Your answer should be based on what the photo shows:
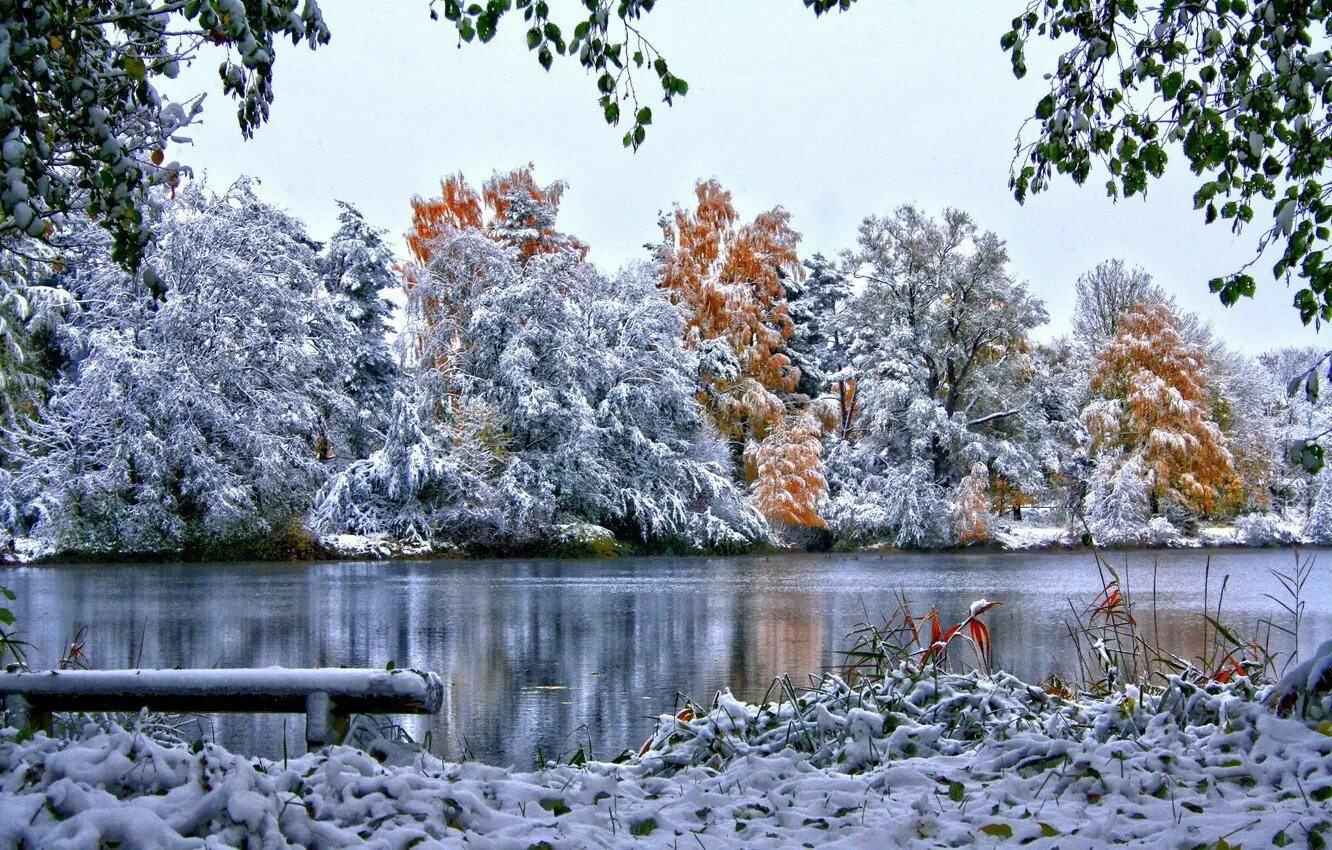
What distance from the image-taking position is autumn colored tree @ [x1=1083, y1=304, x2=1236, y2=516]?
84.3ft

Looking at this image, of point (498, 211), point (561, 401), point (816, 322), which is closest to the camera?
point (561, 401)

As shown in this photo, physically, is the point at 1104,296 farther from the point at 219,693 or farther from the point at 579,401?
the point at 219,693

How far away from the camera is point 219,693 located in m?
3.14

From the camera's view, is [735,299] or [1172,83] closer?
[1172,83]

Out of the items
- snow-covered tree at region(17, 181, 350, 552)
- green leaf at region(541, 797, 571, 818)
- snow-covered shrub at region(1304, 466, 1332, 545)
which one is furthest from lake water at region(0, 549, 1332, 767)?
snow-covered shrub at region(1304, 466, 1332, 545)

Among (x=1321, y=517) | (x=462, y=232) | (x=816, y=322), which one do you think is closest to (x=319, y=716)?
(x=462, y=232)

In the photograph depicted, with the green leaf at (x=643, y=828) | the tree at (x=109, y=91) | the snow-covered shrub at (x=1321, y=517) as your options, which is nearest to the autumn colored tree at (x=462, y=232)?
the snow-covered shrub at (x=1321, y=517)

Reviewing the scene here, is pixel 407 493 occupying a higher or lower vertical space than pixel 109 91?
lower

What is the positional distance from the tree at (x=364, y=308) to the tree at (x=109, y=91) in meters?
22.9

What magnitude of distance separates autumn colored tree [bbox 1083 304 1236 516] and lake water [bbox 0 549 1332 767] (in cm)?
717

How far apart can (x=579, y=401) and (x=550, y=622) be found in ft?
44.5

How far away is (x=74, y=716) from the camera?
4.10 m

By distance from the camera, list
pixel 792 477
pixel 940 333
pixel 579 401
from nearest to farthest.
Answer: pixel 579 401 → pixel 792 477 → pixel 940 333

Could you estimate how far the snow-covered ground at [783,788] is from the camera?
8.18ft
